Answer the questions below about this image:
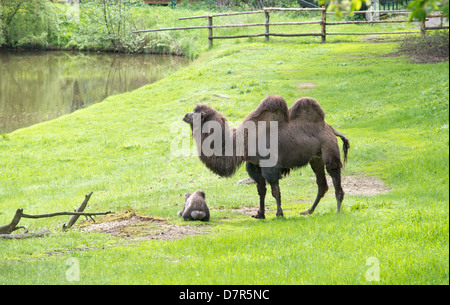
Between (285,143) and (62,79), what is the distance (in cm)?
3245

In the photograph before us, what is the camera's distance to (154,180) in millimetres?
17859

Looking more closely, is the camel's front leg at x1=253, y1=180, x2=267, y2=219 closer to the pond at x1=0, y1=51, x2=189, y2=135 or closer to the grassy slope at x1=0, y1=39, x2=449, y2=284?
the grassy slope at x1=0, y1=39, x2=449, y2=284

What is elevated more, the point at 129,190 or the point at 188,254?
the point at 188,254

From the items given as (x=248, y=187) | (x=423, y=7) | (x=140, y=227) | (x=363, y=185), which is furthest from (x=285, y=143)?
(x=423, y=7)

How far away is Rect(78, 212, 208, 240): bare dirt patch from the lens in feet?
35.0

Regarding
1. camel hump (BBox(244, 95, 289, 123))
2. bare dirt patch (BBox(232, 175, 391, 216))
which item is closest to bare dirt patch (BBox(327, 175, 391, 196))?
bare dirt patch (BBox(232, 175, 391, 216))

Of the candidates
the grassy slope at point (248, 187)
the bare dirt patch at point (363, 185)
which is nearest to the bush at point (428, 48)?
the grassy slope at point (248, 187)

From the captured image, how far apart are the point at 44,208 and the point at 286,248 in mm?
8528

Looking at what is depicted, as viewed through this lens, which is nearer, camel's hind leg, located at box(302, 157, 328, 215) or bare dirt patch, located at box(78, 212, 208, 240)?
bare dirt patch, located at box(78, 212, 208, 240)

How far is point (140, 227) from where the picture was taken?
37.0 feet

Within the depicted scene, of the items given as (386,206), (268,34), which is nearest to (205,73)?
(268,34)

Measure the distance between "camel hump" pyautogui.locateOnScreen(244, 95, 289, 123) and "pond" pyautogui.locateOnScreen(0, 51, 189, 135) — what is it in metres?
19.8

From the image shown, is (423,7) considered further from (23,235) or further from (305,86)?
(305,86)
